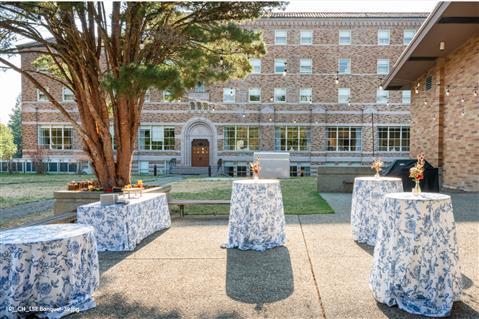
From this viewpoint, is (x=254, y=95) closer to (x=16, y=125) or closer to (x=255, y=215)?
(x=255, y=215)

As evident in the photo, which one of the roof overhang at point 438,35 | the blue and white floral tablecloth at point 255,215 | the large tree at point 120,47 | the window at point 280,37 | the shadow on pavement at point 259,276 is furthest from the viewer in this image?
the window at point 280,37

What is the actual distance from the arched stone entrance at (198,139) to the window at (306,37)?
35.1 ft

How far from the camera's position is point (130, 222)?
5910mm

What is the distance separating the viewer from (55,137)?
32.0 m

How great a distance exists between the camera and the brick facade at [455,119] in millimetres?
12706

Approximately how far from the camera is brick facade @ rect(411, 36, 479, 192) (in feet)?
41.7

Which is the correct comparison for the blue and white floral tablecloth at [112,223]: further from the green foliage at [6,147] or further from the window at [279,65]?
the green foliage at [6,147]

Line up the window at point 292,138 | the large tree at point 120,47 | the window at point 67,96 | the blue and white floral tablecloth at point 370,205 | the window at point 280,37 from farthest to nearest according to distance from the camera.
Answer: the window at point 67,96, the window at point 280,37, the window at point 292,138, the large tree at point 120,47, the blue and white floral tablecloth at point 370,205

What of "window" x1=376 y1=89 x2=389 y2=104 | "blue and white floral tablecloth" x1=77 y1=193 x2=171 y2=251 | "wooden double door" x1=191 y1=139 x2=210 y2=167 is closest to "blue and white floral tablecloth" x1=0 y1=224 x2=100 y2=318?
"blue and white floral tablecloth" x1=77 y1=193 x2=171 y2=251

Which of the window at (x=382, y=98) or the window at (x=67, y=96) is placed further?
the window at (x=67, y=96)

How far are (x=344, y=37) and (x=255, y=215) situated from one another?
2875 cm

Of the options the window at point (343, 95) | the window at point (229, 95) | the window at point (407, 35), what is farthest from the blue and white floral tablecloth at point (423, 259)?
the window at point (407, 35)

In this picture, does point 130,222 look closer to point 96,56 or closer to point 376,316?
point 376,316

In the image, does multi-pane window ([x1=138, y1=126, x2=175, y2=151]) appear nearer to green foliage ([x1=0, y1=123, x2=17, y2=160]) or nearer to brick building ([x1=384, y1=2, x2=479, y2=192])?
green foliage ([x1=0, y1=123, x2=17, y2=160])
